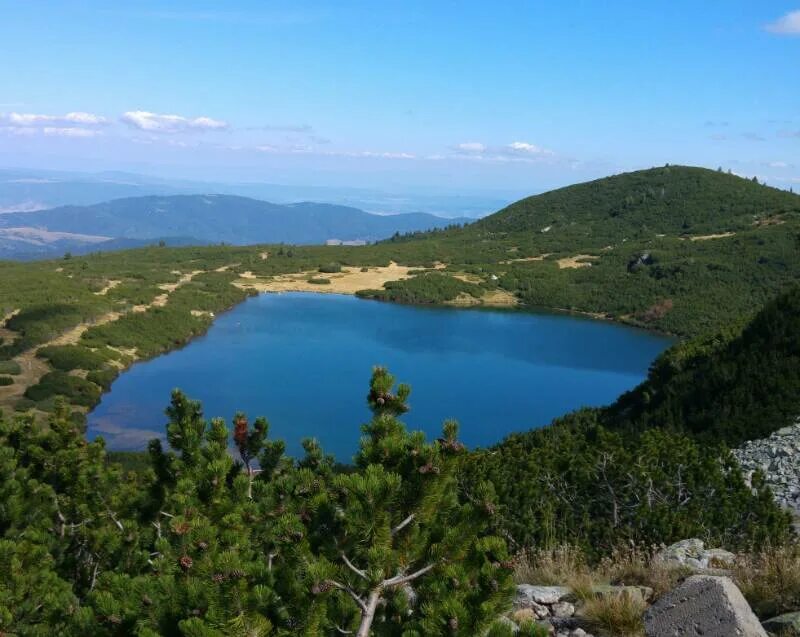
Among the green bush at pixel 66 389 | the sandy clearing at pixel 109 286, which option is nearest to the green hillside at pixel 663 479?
the green bush at pixel 66 389

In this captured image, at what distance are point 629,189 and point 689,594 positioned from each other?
120254mm

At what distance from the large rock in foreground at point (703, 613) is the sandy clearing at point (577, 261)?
80.0 metres

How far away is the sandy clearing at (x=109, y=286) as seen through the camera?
58.7m

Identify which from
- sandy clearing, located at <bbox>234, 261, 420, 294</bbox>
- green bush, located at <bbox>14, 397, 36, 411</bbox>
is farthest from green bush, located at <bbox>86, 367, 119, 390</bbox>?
sandy clearing, located at <bbox>234, 261, 420, 294</bbox>

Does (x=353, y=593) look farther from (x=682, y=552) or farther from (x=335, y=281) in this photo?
(x=335, y=281)

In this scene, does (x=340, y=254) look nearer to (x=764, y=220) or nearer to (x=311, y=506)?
(x=764, y=220)

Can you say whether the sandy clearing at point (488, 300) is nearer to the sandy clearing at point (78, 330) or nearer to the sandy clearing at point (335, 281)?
the sandy clearing at point (335, 281)

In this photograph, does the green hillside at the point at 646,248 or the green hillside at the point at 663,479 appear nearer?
the green hillside at the point at 663,479

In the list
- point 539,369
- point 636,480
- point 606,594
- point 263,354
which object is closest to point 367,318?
point 263,354

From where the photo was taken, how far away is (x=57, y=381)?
1454 inches

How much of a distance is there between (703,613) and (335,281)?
75.0 m

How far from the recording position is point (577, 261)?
279ft

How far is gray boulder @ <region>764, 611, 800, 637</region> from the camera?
440 centimetres

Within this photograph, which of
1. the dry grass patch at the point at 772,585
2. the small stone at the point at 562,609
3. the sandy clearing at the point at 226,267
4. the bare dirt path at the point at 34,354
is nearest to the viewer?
the dry grass patch at the point at 772,585
